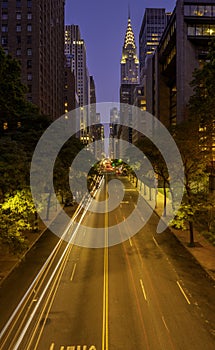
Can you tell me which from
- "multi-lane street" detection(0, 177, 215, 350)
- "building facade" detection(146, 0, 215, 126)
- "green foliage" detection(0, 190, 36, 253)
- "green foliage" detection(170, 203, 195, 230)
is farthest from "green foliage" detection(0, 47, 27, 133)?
"building facade" detection(146, 0, 215, 126)

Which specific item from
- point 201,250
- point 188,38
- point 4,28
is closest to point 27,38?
point 4,28

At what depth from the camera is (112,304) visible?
17875mm

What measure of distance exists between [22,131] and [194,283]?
24937mm

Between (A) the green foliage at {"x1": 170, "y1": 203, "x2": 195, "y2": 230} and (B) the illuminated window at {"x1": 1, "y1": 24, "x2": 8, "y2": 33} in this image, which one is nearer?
(A) the green foliage at {"x1": 170, "y1": 203, "x2": 195, "y2": 230}

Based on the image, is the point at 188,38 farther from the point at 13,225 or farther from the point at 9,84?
the point at 13,225

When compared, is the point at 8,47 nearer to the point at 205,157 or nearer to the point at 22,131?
the point at 22,131

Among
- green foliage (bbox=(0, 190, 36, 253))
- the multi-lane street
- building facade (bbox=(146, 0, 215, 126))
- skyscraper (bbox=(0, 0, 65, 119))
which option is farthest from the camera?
skyscraper (bbox=(0, 0, 65, 119))

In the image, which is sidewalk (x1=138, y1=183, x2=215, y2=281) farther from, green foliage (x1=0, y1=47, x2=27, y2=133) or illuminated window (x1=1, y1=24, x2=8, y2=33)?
illuminated window (x1=1, y1=24, x2=8, y2=33)

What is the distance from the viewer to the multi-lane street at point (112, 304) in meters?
14.3

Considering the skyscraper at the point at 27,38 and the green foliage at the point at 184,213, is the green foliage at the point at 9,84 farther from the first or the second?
the skyscraper at the point at 27,38

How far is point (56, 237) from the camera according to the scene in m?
33.2

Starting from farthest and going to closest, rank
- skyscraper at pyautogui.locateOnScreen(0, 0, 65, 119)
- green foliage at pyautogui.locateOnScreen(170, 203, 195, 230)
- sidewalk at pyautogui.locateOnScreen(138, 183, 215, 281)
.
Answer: skyscraper at pyautogui.locateOnScreen(0, 0, 65, 119), green foliage at pyautogui.locateOnScreen(170, 203, 195, 230), sidewalk at pyautogui.locateOnScreen(138, 183, 215, 281)

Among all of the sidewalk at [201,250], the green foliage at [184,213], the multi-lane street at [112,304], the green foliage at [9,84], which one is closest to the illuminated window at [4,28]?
the green foliage at [9,84]

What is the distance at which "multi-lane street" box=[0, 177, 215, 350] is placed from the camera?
47.0ft
